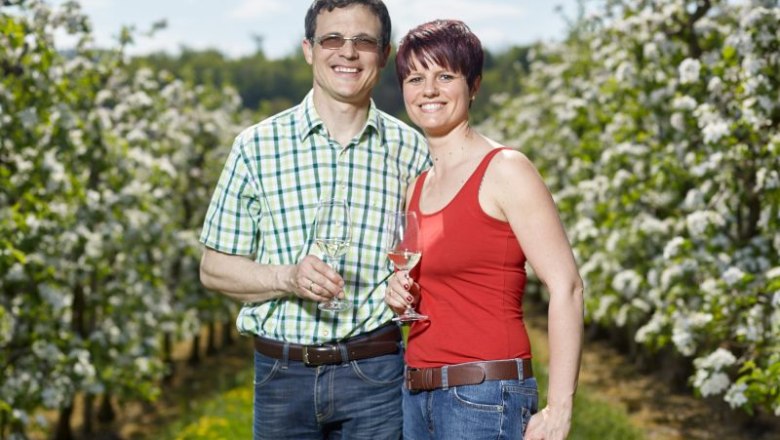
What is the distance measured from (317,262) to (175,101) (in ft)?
55.1

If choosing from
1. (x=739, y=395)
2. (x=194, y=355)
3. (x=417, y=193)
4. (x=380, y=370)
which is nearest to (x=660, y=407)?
(x=739, y=395)

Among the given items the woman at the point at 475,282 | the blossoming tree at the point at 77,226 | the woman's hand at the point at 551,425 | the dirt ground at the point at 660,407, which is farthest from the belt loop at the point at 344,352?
the dirt ground at the point at 660,407

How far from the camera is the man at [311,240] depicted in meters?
3.61

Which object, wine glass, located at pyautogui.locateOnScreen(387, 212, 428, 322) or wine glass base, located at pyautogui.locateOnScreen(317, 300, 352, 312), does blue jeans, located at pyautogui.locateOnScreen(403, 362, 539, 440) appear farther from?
wine glass base, located at pyautogui.locateOnScreen(317, 300, 352, 312)

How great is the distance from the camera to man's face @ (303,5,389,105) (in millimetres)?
3582

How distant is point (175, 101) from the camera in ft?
63.0

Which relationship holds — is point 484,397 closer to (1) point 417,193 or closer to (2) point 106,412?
(1) point 417,193

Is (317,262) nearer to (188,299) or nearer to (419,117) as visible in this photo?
(419,117)

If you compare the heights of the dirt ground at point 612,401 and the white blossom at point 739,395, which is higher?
the white blossom at point 739,395

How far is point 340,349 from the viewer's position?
11.8 ft

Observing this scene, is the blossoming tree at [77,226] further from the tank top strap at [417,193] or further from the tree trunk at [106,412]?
the tank top strap at [417,193]

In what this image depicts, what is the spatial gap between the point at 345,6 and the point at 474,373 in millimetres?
1581

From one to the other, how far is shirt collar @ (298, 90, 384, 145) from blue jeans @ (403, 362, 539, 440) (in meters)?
1.21

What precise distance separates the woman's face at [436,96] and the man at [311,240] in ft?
1.25
